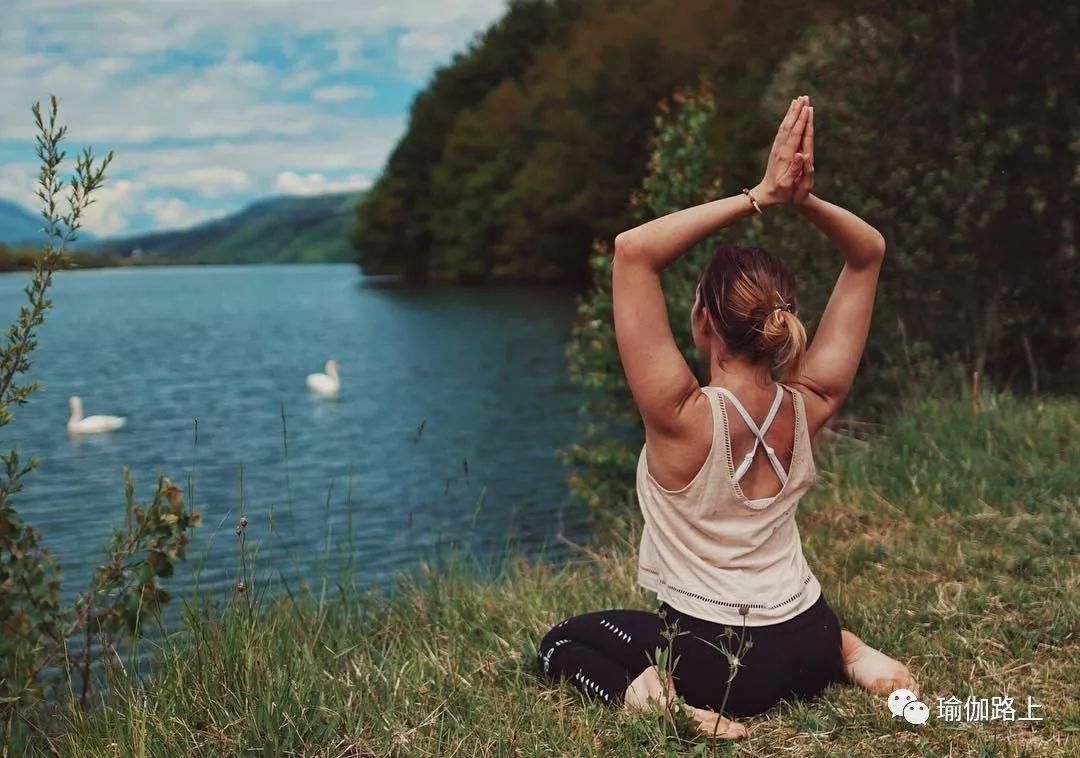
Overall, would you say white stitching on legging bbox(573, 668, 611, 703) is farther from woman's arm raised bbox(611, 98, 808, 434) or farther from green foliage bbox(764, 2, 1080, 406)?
green foliage bbox(764, 2, 1080, 406)

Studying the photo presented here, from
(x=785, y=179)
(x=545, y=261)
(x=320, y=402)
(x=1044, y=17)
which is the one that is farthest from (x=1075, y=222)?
(x=545, y=261)

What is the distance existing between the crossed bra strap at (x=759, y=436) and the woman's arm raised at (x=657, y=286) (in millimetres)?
158

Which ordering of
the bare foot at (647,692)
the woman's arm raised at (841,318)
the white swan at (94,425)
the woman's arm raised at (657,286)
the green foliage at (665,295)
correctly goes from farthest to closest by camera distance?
the white swan at (94,425) → the green foliage at (665,295) → the woman's arm raised at (841,318) → the bare foot at (647,692) → the woman's arm raised at (657,286)

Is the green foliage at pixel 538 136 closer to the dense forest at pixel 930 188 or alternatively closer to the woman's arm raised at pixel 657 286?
the dense forest at pixel 930 188

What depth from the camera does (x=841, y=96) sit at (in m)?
11.7

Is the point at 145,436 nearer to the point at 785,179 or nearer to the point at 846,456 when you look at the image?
the point at 846,456

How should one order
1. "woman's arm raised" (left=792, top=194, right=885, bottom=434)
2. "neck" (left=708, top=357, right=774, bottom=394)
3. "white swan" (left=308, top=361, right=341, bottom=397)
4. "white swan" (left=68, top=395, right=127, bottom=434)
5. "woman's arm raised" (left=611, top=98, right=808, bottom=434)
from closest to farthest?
1. "woman's arm raised" (left=611, top=98, right=808, bottom=434)
2. "neck" (left=708, top=357, right=774, bottom=394)
3. "woman's arm raised" (left=792, top=194, right=885, bottom=434)
4. "white swan" (left=68, top=395, right=127, bottom=434)
5. "white swan" (left=308, top=361, right=341, bottom=397)

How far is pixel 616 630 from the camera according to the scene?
12.9 ft

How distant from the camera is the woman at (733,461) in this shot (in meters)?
3.46

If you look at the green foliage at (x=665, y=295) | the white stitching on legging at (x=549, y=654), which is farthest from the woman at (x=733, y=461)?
the green foliage at (x=665, y=295)

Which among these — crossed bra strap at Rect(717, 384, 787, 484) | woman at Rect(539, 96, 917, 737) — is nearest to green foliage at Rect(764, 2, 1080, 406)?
woman at Rect(539, 96, 917, 737)

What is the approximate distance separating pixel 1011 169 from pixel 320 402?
16811 millimetres

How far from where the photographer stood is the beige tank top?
3.54m

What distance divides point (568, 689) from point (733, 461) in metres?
1.02
